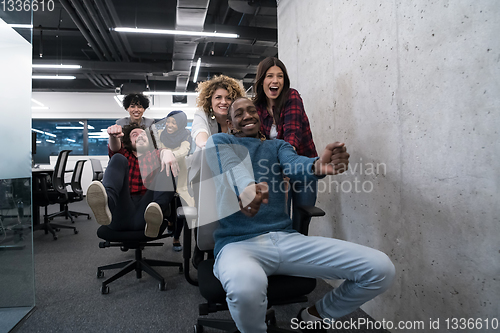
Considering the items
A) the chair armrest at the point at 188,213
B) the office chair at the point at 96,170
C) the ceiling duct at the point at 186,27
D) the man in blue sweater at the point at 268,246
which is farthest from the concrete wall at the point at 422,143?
the office chair at the point at 96,170

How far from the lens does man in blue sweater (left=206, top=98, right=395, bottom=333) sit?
0.94m

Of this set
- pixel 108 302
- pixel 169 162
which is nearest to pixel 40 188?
pixel 108 302

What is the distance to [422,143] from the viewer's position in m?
1.27

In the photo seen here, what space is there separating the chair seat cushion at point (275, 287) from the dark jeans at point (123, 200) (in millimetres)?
1011

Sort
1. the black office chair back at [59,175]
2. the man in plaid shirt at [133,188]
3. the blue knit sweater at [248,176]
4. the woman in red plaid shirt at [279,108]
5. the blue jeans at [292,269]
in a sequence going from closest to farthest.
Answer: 1. the blue jeans at [292,269]
2. the blue knit sweater at [248,176]
3. the woman in red plaid shirt at [279,108]
4. the man in plaid shirt at [133,188]
5. the black office chair back at [59,175]

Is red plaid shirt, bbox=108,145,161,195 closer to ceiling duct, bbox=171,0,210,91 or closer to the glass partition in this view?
the glass partition

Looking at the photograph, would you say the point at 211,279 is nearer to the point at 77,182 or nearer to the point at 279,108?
the point at 279,108

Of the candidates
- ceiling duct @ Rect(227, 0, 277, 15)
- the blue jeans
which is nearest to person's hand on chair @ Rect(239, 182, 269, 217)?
the blue jeans

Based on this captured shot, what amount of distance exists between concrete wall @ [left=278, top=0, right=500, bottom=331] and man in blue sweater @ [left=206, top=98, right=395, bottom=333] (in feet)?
1.22

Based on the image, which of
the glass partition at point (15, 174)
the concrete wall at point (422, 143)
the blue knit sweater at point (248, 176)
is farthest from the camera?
the glass partition at point (15, 174)

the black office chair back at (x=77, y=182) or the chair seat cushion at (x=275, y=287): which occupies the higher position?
the black office chair back at (x=77, y=182)

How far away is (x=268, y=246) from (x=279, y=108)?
0.95m

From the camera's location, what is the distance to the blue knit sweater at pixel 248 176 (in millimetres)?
1157

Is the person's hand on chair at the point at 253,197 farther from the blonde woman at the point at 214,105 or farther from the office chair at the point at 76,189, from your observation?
the office chair at the point at 76,189
